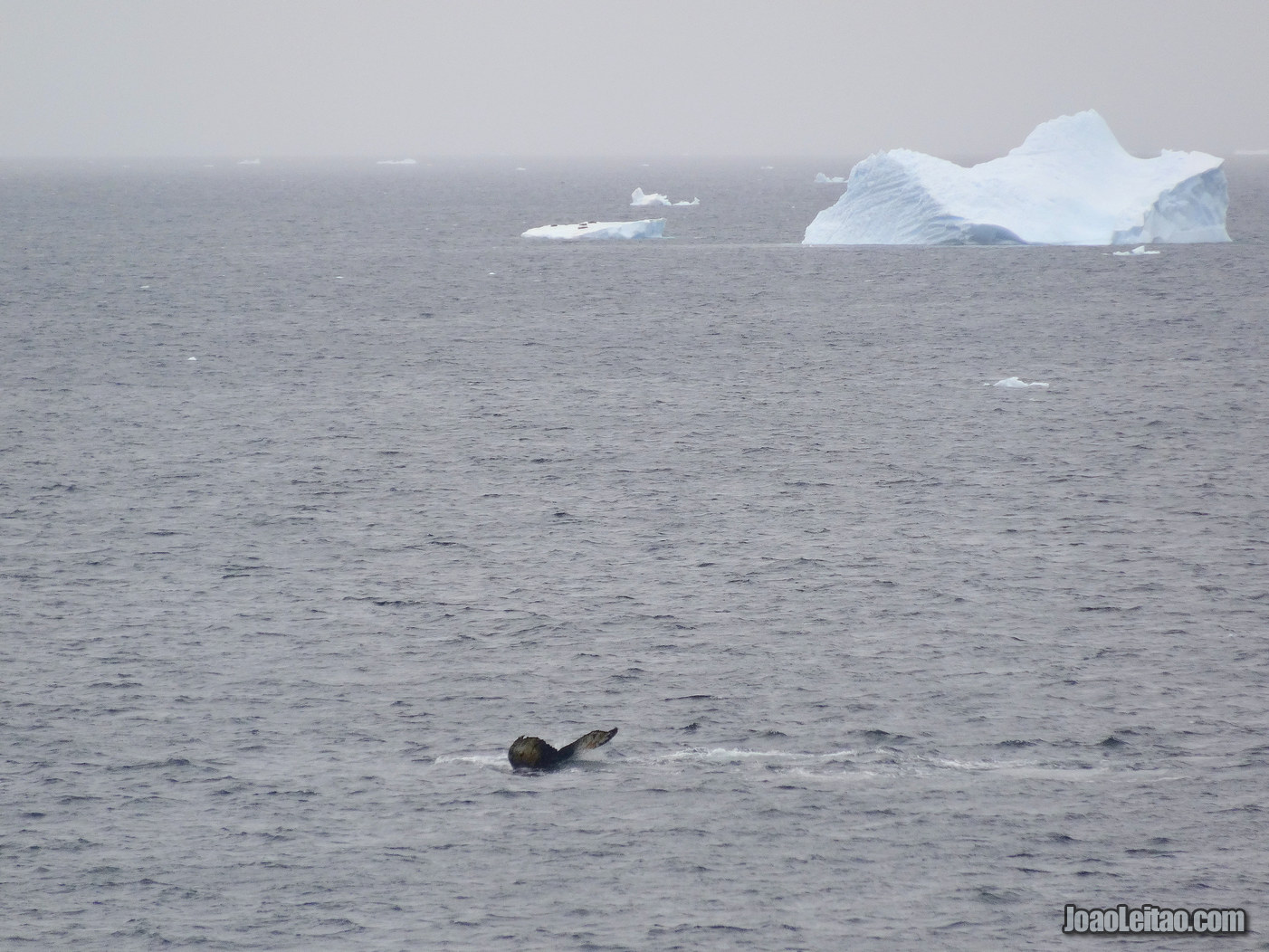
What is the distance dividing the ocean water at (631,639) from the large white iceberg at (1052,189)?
27.1 meters

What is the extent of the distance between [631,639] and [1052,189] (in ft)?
257

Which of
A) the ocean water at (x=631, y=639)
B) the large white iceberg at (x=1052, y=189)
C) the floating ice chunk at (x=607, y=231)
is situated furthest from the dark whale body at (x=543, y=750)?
the floating ice chunk at (x=607, y=231)

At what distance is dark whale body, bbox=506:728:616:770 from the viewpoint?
28.1 meters

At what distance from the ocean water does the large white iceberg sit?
27131 mm

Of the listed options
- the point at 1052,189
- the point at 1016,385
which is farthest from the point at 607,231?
the point at 1016,385

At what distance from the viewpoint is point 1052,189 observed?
103625mm

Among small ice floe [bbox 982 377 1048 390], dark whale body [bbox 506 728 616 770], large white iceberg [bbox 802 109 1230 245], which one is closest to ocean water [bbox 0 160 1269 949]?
dark whale body [bbox 506 728 616 770]

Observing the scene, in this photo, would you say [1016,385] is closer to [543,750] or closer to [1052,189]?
[543,750]

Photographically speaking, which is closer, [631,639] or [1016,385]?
[631,639]

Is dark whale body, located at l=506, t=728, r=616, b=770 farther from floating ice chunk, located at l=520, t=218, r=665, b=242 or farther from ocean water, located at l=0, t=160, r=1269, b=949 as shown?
floating ice chunk, located at l=520, t=218, r=665, b=242

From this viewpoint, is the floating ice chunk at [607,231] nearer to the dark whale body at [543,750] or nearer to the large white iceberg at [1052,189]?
the large white iceberg at [1052,189]

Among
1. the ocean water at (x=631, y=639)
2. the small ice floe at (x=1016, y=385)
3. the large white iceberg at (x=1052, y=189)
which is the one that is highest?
the large white iceberg at (x=1052, y=189)

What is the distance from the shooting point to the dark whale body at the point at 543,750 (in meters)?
28.1

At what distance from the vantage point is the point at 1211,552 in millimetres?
41625
